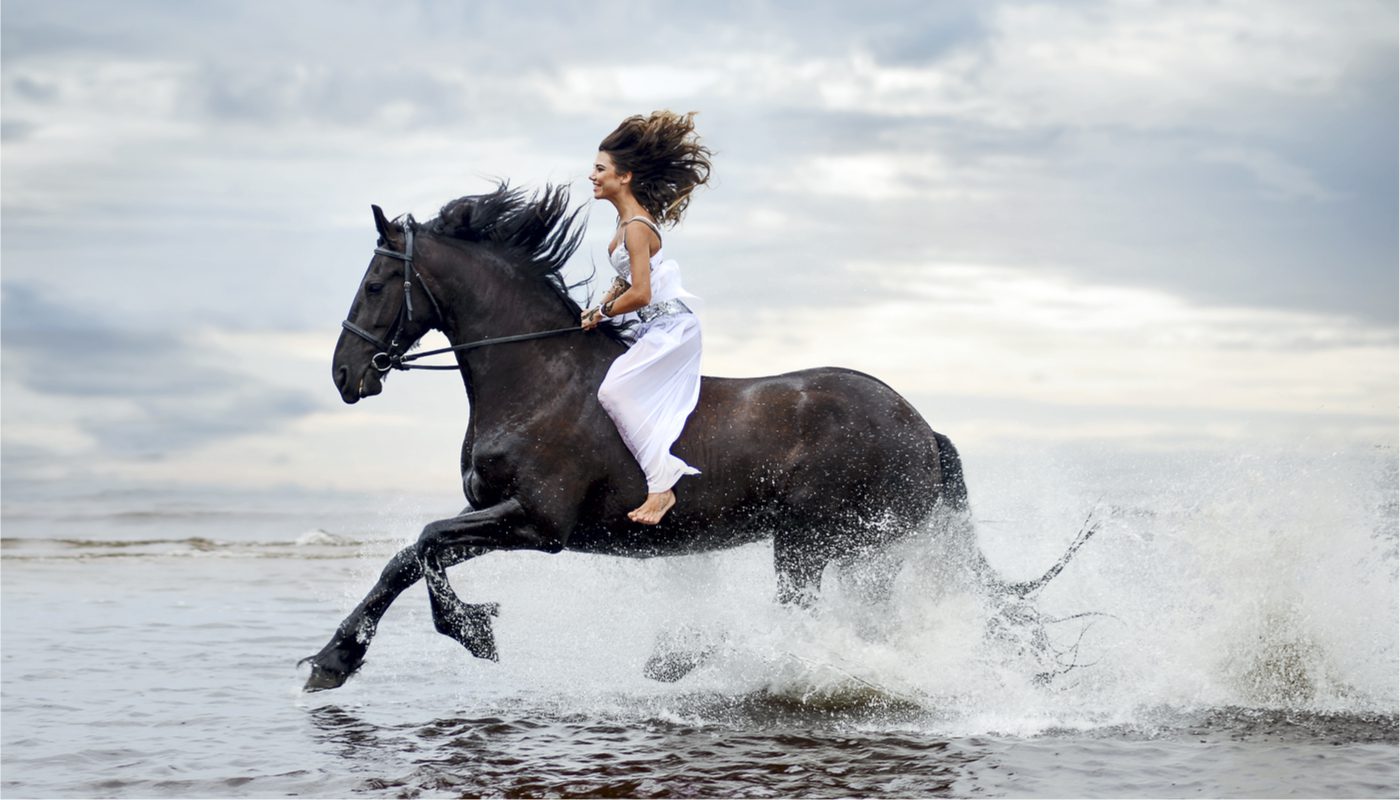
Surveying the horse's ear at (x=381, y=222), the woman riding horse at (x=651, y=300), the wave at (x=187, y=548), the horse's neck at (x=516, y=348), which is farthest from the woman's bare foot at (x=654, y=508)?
the wave at (x=187, y=548)

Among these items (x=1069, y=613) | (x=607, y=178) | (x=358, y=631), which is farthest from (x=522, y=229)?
(x=1069, y=613)

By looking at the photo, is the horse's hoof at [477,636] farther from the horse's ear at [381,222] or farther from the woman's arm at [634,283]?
the horse's ear at [381,222]

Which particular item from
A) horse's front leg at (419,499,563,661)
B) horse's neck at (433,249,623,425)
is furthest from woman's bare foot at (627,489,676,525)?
horse's neck at (433,249,623,425)

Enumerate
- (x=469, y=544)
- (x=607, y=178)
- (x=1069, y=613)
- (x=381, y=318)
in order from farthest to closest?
(x=1069, y=613)
(x=607, y=178)
(x=381, y=318)
(x=469, y=544)

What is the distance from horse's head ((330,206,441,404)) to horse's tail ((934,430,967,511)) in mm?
3112

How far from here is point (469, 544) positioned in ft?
21.7

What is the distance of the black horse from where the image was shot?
6.67m

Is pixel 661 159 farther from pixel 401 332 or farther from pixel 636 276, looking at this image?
pixel 401 332

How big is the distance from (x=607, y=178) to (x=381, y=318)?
1472mm

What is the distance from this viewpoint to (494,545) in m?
6.62

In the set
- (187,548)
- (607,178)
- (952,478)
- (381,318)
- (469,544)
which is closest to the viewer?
(469,544)

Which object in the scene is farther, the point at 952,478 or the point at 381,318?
the point at 952,478

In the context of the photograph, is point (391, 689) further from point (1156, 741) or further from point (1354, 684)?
point (1354, 684)

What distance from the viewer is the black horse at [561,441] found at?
21.9ft
